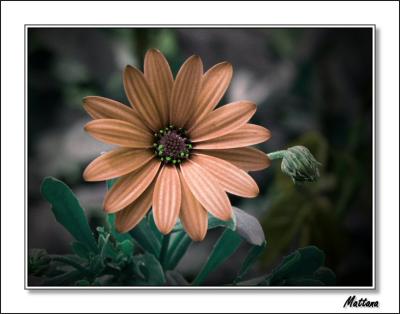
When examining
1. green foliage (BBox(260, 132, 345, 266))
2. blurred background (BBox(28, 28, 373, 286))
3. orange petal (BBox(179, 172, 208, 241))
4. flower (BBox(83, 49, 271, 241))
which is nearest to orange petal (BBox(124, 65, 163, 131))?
flower (BBox(83, 49, 271, 241))

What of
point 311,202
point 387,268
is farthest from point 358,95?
point 387,268

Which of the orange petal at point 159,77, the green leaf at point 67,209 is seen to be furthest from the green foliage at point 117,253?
the orange petal at point 159,77

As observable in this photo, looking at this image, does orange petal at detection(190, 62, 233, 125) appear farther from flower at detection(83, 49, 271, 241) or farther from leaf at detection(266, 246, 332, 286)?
leaf at detection(266, 246, 332, 286)

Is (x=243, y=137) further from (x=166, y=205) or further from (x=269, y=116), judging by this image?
(x=269, y=116)

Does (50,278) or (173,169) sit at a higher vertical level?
(173,169)

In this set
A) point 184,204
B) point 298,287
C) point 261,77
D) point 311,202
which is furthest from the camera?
A: point 261,77

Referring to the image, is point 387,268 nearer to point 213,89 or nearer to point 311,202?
point 311,202
